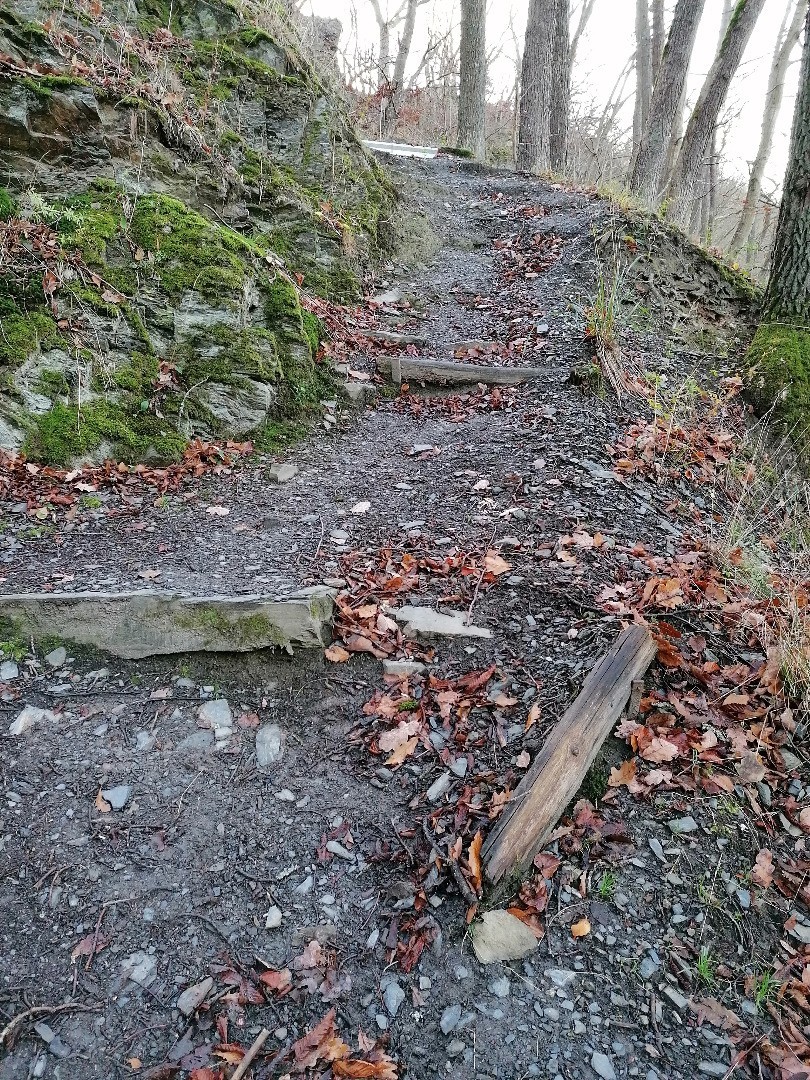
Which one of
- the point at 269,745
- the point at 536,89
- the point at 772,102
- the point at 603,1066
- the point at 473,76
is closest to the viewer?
the point at 603,1066

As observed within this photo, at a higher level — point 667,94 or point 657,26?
point 657,26

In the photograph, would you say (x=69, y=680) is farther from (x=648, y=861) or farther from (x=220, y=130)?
(x=220, y=130)

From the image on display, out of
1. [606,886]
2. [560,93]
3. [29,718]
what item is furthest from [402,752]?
[560,93]

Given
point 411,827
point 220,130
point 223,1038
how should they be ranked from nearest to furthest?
point 223,1038
point 411,827
point 220,130

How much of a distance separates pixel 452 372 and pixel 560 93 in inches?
402

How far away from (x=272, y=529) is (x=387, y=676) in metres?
1.51

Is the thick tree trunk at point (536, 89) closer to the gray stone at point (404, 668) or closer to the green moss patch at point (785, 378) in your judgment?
the green moss patch at point (785, 378)

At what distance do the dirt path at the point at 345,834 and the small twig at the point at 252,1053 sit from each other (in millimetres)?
39

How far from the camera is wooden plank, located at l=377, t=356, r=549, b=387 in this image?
5703mm

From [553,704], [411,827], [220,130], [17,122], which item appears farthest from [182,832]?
[220,130]

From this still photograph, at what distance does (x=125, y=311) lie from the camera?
15.5ft

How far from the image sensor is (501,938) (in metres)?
2.05

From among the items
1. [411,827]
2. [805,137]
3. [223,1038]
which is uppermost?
[805,137]

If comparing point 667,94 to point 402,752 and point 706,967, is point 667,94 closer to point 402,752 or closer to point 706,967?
point 402,752
